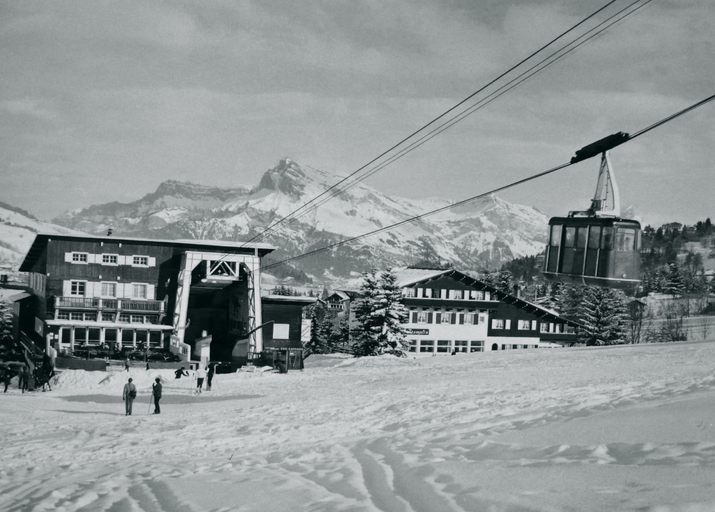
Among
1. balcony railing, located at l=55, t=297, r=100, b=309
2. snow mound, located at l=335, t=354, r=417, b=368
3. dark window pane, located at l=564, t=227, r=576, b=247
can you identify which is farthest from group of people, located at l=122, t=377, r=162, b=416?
balcony railing, located at l=55, t=297, r=100, b=309

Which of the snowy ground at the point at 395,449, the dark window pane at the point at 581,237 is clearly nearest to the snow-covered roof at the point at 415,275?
the snowy ground at the point at 395,449

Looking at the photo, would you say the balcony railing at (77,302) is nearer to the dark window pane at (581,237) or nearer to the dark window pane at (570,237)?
the dark window pane at (570,237)

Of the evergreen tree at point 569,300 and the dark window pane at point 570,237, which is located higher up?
the dark window pane at point 570,237

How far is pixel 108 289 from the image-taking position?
212 ft

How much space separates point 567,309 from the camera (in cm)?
13912

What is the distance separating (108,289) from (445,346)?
41.7 m

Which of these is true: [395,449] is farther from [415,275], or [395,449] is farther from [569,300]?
[569,300]

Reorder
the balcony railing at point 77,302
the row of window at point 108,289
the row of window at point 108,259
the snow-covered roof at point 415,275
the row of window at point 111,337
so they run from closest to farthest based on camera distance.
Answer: the row of window at point 111,337
the balcony railing at point 77,302
the row of window at point 108,289
the row of window at point 108,259
the snow-covered roof at point 415,275

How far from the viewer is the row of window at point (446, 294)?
9044cm

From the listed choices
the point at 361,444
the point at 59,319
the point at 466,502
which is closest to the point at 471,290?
the point at 59,319

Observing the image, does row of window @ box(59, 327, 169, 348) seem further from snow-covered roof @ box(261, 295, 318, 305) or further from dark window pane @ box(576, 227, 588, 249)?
dark window pane @ box(576, 227, 588, 249)

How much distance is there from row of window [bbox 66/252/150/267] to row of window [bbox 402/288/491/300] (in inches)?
1325

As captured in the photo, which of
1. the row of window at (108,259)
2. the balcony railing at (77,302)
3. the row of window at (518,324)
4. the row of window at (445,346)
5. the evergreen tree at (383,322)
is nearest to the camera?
the balcony railing at (77,302)

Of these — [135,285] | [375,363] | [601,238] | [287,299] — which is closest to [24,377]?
[375,363]
